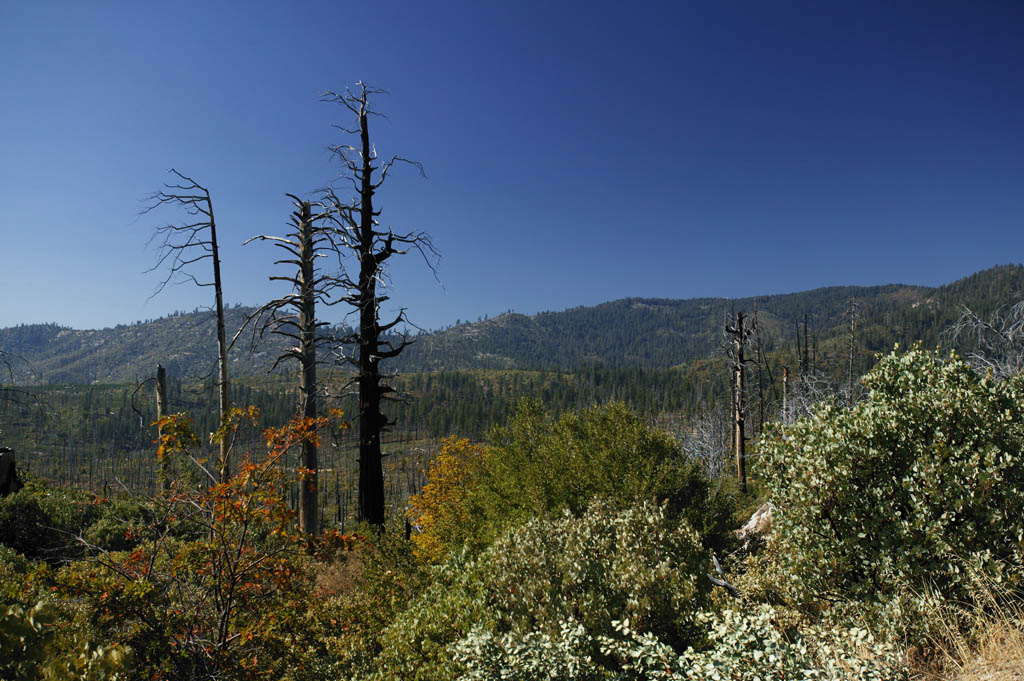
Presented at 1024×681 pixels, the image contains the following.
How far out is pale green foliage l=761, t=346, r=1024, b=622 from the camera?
434 cm

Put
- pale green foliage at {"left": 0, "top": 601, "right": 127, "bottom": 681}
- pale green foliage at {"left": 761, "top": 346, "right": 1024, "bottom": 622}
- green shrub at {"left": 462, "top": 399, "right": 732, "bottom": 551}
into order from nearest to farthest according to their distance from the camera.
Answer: pale green foliage at {"left": 0, "top": 601, "right": 127, "bottom": 681}, pale green foliage at {"left": 761, "top": 346, "right": 1024, "bottom": 622}, green shrub at {"left": 462, "top": 399, "right": 732, "bottom": 551}

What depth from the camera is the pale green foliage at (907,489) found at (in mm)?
4344

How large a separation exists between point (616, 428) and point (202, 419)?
14448 cm

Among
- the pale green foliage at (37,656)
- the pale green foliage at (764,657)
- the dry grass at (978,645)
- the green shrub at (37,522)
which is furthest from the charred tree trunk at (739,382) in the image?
the green shrub at (37,522)

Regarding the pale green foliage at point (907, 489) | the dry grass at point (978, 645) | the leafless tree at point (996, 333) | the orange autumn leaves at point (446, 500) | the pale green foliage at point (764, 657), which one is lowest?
the orange autumn leaves at point (446, 500)

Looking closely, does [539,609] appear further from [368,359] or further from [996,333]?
[996,333]

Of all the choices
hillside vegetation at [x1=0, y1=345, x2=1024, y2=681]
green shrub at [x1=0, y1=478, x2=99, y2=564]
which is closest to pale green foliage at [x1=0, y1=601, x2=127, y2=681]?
hillside vegetation at [x1=0, y1=345, x2=1024, y2=681]

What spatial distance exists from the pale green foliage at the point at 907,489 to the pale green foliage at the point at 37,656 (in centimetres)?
554

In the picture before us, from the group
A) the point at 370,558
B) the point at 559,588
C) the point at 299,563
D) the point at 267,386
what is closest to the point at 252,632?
Answer: the point at 299,563

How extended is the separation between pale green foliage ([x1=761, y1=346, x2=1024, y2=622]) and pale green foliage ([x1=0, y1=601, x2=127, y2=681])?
18.2 ft

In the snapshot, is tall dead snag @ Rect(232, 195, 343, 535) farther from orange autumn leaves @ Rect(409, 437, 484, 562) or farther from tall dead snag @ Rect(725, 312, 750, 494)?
tall dead snag @ Rect(725, 312, 750, 494)

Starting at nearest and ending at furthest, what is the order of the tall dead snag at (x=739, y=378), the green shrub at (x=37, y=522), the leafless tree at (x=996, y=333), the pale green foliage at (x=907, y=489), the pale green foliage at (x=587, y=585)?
the pale green foliage at (x=907, y=489), the pale green foliage at (x=587, y=585), the leafless tree at (x=996, y=333), the green shrub at (x=37, y=522), the tall dead snag at (x=739, y=378)

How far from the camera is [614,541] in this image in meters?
6.13

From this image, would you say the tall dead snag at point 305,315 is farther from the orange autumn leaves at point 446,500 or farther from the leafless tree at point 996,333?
the leafless tree at point 996,333
